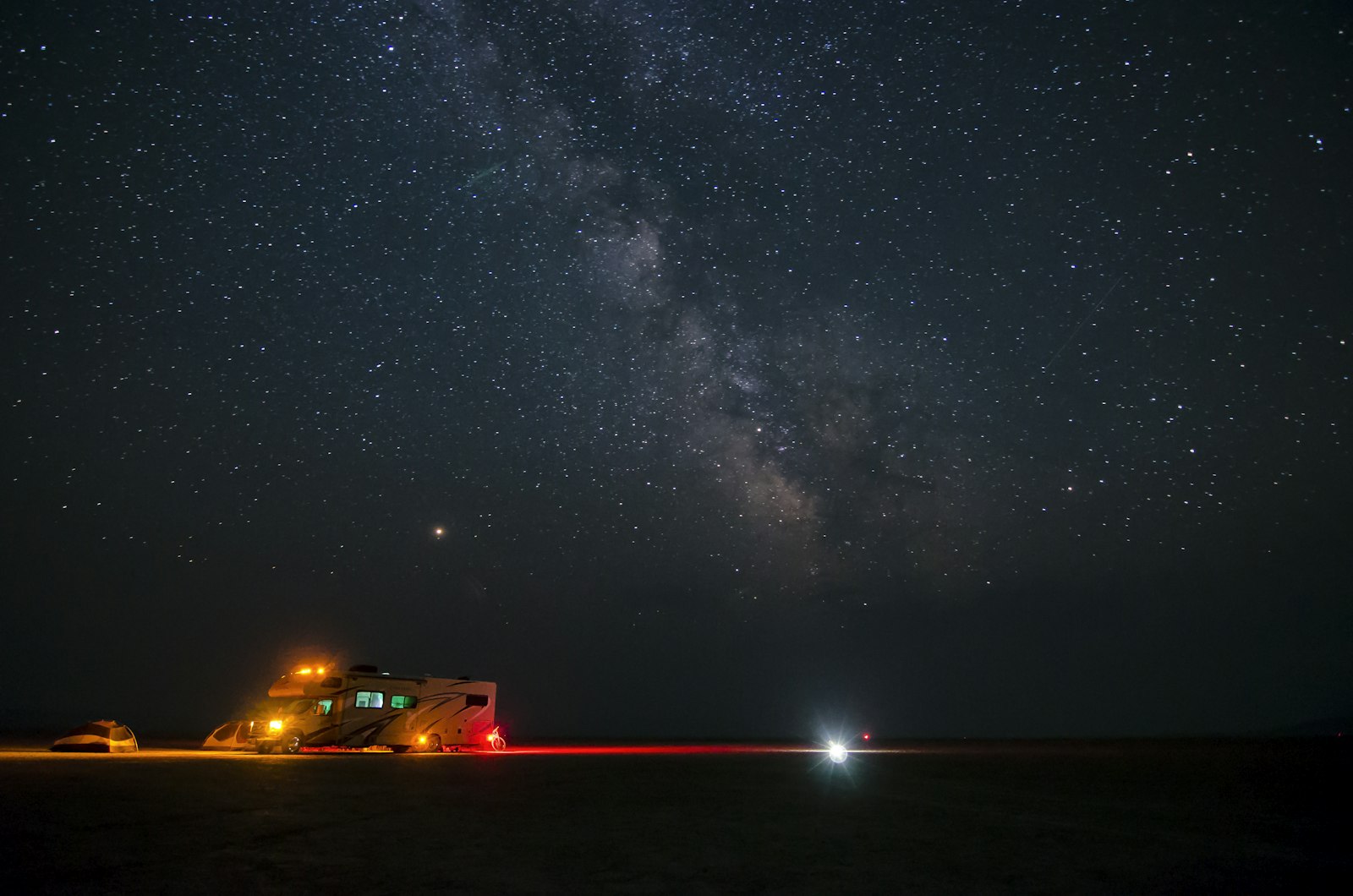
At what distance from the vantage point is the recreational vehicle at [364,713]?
33719 millimetres

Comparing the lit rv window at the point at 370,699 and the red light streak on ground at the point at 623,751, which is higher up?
the lit rv window at the point at 370,699

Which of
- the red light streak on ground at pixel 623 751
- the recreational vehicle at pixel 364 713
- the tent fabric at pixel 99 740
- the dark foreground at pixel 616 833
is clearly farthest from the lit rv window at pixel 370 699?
the dark foreground at pixel 616 833

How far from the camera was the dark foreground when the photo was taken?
916 cm

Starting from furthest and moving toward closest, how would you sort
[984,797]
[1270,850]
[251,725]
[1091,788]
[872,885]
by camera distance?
[251,725] < [1091,788] < [984,797] < [1270,850] < [872,885]

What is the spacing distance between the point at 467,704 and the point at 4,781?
2272cm

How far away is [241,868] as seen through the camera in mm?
9195

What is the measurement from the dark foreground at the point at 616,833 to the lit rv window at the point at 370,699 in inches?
414

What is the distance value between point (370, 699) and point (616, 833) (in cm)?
2576

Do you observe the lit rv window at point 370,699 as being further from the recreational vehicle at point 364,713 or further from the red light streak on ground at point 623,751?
the red light streak on ground at point 623,751

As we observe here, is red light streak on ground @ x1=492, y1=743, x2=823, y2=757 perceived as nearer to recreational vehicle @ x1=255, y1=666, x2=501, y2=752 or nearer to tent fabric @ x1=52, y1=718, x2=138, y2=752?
recreational vehicle @ x1=255, y1=666, x2=501, y2=752

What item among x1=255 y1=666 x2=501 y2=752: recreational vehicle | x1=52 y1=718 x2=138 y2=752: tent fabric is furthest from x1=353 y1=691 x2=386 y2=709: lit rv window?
x1=52 y1=718 x2=138 y2=752: tent fabric

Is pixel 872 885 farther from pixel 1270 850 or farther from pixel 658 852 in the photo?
pixel 1270 850

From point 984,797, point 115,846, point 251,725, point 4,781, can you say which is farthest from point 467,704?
point 115,846

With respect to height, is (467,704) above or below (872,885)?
above
